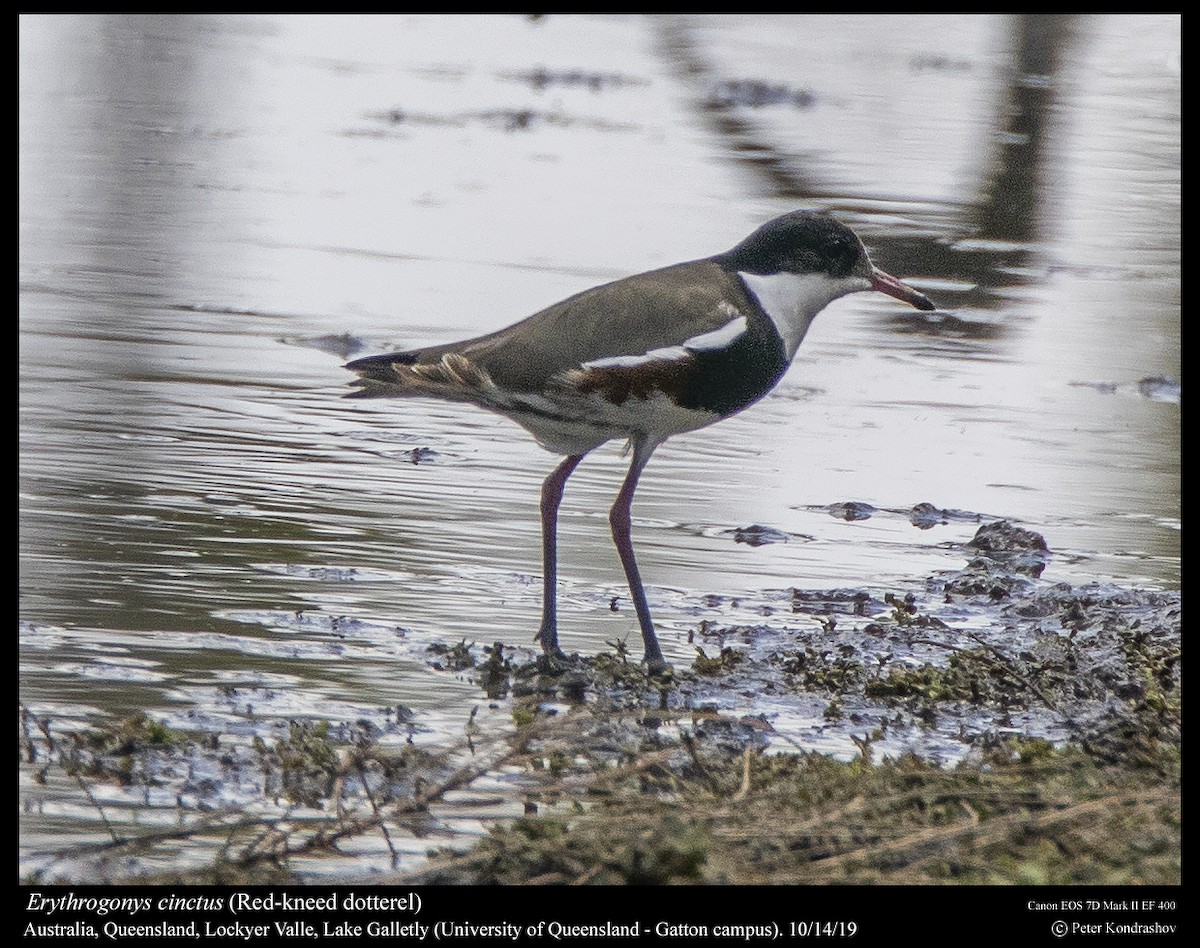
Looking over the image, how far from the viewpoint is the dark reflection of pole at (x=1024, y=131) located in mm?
14266

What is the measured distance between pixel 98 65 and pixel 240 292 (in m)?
8.67

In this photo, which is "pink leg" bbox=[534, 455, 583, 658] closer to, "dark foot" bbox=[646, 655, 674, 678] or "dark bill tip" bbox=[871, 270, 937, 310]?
"dark foot" bbox=[646, 655, 674, 678]

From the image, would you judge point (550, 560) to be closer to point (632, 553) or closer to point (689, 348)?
point (632, 553)

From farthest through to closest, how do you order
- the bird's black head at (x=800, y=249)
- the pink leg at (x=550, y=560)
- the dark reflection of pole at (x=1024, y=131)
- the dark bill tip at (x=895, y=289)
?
the dark reflection of pole at (x=1024, y=131)
the dark bill tip at (x=895, y=289)
the bird's black head at (x=800, y=249)
the pink leg at (x=550, y=560)

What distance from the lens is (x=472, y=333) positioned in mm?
9906

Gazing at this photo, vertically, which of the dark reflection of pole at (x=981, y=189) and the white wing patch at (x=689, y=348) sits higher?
the white wing patch at (x=689, y=348)

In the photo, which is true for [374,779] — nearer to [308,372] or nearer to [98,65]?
[308,372]

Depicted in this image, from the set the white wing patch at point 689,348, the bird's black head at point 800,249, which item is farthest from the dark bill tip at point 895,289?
the white wing patch at point 689,348

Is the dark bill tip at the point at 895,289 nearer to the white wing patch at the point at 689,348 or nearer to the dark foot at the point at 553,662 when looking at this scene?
the white wing patch at the point at 689,348

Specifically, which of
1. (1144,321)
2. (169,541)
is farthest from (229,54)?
(169,541)

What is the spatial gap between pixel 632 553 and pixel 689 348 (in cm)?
72

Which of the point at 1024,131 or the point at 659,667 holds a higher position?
the point at 659,667

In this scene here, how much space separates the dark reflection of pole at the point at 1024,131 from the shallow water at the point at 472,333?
88 millimetres

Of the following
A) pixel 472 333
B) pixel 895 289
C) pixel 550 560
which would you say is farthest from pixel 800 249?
pixel 472 333
